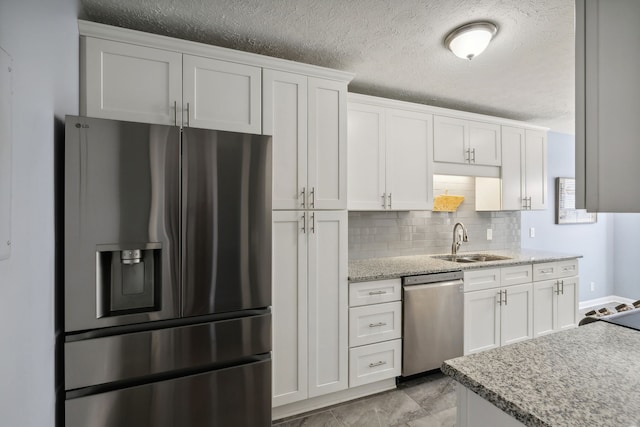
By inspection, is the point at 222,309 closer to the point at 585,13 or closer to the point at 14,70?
the point at 14,70

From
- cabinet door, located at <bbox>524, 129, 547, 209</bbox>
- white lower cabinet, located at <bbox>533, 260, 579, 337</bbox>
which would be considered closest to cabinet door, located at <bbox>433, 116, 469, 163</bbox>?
cabinet door, located at <bbox>524, 129, 547, 209</bbox>

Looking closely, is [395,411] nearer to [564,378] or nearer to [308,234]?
[308,234]

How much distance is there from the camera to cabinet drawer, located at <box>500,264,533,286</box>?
2.85m

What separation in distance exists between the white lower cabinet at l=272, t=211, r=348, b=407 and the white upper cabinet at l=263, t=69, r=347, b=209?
14cm

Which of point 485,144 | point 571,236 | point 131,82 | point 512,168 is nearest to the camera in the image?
point 131,82

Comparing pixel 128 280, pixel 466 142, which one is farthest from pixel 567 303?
pixel 128 280

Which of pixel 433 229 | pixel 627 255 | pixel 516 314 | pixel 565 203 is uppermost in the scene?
pixel 565 203

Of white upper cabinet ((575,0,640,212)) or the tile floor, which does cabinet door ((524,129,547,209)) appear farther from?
white upper cabinet ((575,0,640,212))

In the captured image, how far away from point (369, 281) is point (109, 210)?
5.52 feet

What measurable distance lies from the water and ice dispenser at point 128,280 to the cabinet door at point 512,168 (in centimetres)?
327

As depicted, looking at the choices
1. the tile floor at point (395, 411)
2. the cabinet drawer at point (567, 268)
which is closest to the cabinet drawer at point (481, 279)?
the tile floor at point (395, 411)

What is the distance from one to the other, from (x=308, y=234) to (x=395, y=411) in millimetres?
1402

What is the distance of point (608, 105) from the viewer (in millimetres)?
555

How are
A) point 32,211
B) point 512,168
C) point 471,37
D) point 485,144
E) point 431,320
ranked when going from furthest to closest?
point 512,168 → point 485,144 → point 431,320 → point 471,37 → point 32,211
